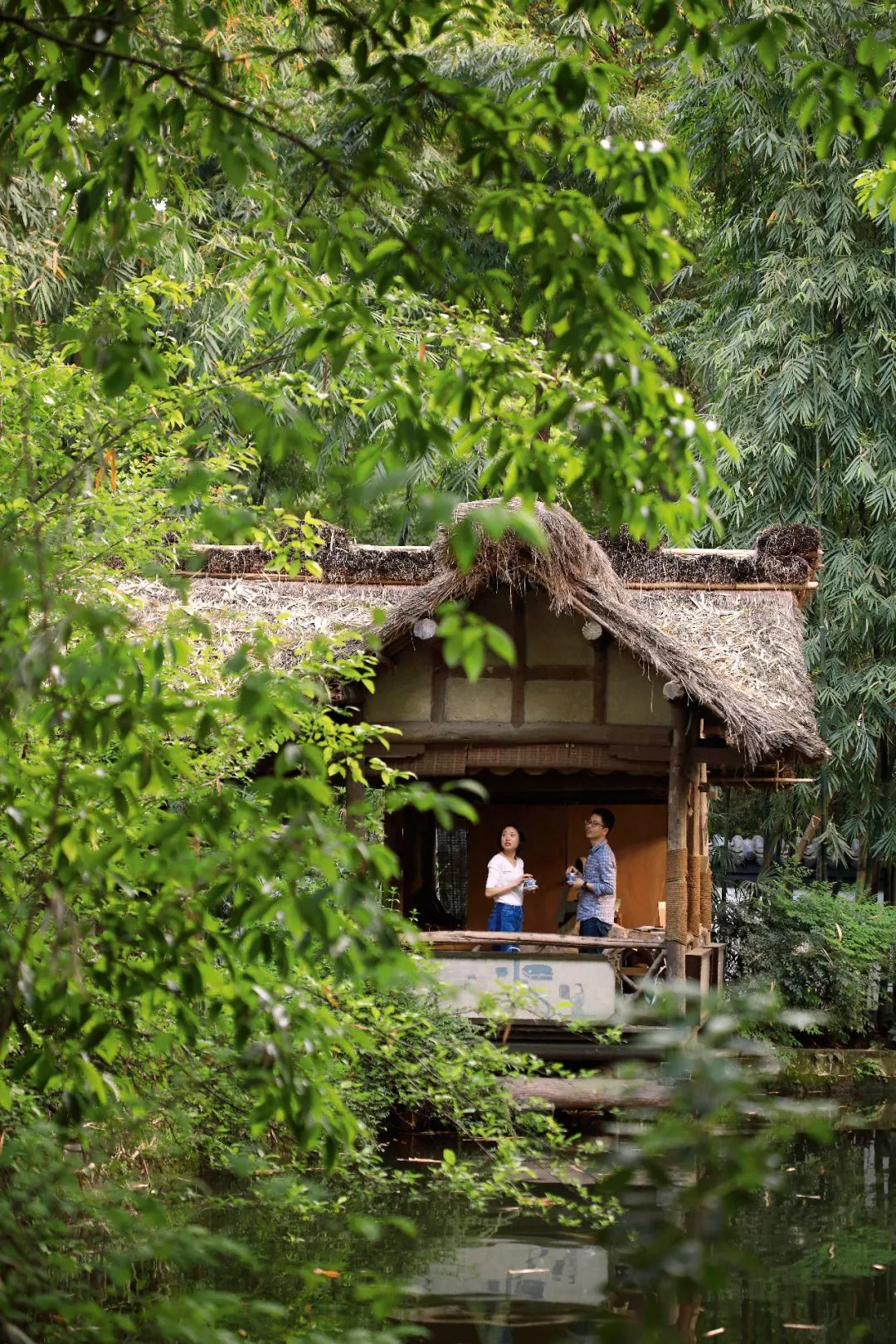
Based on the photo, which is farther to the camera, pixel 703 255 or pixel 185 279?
pixel 703 255

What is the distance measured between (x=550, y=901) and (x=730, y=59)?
9146 mm

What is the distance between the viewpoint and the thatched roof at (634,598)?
11.5 metres

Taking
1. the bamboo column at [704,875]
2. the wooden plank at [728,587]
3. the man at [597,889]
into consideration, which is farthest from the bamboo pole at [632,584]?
the man at [597,889]

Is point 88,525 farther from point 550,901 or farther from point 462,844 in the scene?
point 462,844

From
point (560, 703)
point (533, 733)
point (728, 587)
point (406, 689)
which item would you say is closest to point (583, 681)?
point (560, 703)

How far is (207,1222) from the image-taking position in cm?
768

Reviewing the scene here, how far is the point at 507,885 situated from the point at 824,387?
25.3 ft

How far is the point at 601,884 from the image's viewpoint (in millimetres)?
11945

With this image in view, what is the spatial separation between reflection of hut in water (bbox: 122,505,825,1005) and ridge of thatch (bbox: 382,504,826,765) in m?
0.02

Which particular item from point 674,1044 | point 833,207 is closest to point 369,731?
point 674,1044

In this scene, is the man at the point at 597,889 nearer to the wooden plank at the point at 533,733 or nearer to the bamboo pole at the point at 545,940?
the bamboo pole at the point at 545,940

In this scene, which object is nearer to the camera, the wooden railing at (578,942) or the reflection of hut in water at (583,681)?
the wooden railing at (578,942)

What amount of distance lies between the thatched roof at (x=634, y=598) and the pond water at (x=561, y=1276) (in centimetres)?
396

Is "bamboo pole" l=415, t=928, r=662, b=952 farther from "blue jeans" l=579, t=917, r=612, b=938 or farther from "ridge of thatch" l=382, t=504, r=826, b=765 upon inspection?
"ridge of thatch" l=382, t=504, r=826, b=765
